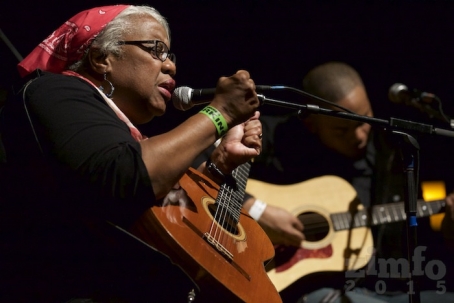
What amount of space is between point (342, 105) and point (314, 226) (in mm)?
873

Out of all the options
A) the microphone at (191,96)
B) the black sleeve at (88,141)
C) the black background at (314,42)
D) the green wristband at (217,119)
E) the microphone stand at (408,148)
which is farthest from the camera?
the black background at (314,42)

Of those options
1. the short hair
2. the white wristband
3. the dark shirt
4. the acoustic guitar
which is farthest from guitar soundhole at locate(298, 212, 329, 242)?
the dark shirt

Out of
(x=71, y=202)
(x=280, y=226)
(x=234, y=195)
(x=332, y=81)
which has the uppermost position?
(x=71, y=202)

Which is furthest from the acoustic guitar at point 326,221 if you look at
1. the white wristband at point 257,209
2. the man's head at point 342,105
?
the man's head at point 342,105

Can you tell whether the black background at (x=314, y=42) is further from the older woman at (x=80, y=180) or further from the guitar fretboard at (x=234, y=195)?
the older woman at (x=80, y=180)

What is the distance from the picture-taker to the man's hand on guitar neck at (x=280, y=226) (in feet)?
11.2

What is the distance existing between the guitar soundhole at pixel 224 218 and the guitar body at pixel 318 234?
1.43 meters

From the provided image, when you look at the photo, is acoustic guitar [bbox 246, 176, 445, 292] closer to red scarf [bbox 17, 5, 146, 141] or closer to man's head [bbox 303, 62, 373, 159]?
man's head [bbox 303, 62, 373, 159]

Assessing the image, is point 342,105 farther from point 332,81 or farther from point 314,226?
point 314,226

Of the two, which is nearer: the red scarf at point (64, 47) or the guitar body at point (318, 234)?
the red scarf at point (64, 47)

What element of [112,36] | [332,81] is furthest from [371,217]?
[112,36]

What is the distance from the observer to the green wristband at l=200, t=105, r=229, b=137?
169 cm

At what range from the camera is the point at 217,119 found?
1.70 m

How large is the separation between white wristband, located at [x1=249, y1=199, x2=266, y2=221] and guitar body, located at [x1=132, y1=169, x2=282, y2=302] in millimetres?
1360
